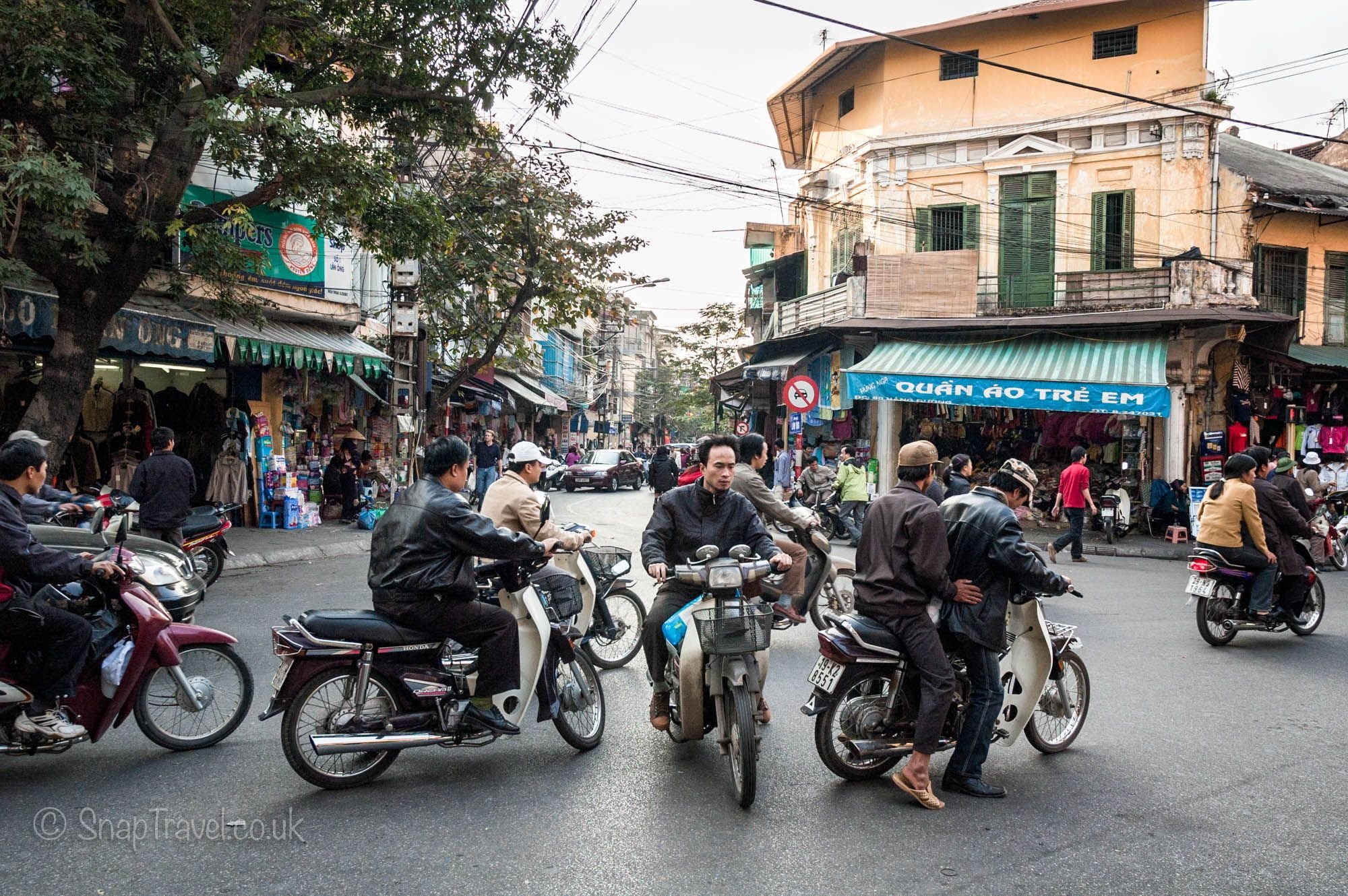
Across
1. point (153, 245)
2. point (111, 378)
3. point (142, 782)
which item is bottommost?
point (142, 782)

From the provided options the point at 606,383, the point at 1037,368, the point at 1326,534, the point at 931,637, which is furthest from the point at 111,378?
the point at 606,383

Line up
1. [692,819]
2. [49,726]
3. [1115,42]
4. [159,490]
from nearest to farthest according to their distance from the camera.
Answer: [692,819], [49,726], [159,490], [1115,42]

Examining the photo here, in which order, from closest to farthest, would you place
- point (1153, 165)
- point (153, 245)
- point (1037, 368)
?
1. point (153, 245)
2. point (1037, 368)
3. point (1153, 165)

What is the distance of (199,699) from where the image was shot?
5035mm

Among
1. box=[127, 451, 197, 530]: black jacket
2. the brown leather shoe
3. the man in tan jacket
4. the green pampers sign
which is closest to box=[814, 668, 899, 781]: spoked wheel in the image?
the brown leather shoe

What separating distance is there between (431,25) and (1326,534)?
13.7 m

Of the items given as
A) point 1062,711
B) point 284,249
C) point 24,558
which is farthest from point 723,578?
point 284,249

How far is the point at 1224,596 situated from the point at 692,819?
228 inches

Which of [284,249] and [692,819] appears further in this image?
[284,249]

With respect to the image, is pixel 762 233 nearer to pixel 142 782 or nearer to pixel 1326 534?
pixel 1326 534

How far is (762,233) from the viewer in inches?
1299

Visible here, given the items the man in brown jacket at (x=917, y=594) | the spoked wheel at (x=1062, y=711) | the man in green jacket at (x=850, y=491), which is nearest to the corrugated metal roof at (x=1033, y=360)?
the man in green jacket at (x=850, y=491)

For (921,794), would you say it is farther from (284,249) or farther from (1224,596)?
(284,249)

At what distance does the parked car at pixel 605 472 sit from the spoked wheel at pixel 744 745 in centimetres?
2652
